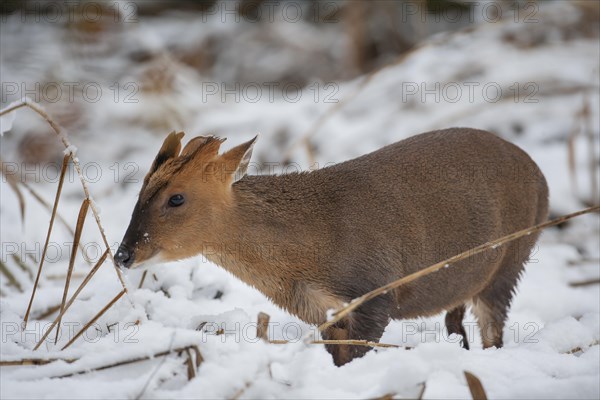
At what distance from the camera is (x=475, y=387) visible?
2641mm

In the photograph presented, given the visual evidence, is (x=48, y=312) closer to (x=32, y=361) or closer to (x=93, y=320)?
(x=93, y=320)

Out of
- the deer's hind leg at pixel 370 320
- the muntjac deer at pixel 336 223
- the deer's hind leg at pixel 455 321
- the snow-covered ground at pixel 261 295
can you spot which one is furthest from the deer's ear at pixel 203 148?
the deer's hind leg at pixel 455 321

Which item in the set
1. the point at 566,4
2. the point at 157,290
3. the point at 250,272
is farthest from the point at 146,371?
the point at 566,4

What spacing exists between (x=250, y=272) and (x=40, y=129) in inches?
214

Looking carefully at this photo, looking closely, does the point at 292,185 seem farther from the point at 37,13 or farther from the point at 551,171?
the point at 37,13

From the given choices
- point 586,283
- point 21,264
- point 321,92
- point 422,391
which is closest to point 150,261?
point 21,264

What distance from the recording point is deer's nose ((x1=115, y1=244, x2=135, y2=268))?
382cm

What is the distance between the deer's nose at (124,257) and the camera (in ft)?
12.5

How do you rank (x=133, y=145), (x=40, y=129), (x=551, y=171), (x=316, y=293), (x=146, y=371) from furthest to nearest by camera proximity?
(x=133, y=145), (x=40, y=129), (x=551, y=171), (x=316, y=293), (x=146, y=371)

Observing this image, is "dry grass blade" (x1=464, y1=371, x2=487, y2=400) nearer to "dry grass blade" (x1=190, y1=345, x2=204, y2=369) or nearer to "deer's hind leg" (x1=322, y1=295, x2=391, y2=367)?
"dry grass blade" (x1=190, y1=345, x2=204, y2=369)

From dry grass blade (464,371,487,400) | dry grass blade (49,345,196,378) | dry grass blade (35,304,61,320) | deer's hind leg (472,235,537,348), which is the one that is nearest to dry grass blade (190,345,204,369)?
dry grass blade (49,345,196,378)

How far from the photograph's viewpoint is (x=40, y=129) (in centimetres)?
868

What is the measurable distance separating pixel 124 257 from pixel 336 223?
112 cm

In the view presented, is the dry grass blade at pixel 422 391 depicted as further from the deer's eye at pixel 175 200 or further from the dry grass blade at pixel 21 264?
the dry grass blade at pixel 21 264
